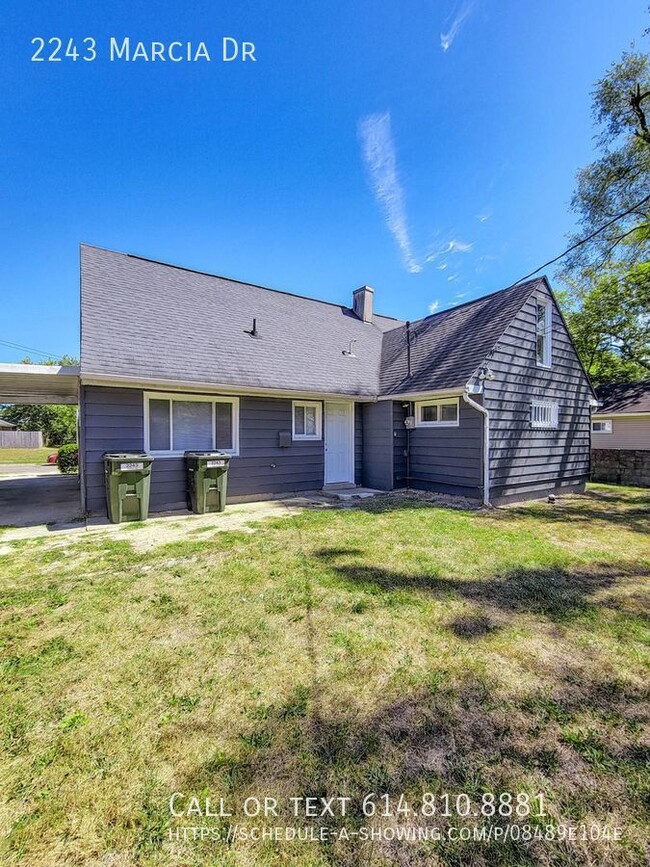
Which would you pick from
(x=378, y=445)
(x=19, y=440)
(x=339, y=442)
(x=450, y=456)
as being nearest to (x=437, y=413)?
(x=450, y=456)

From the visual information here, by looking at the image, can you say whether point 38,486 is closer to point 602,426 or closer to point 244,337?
point 244,337

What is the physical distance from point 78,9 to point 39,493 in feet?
32.7

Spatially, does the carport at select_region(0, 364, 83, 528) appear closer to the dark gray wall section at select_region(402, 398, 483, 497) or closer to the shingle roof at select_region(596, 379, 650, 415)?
the dark gray wall section at select_region(402, 398, 483, 497)

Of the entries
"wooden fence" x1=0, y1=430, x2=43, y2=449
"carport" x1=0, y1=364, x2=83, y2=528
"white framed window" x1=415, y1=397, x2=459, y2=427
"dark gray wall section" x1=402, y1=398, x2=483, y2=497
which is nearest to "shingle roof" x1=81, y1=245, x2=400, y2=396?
"carport" x1=0, y1=364, x2=83, y2=528

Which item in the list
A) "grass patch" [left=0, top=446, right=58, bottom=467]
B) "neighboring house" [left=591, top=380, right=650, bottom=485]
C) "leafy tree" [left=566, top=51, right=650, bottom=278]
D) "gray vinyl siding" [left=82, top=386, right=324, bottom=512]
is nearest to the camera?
"gray vinyl siding" [left=82, top=386, right=324, bottom=512]

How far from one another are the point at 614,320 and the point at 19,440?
1675 inches

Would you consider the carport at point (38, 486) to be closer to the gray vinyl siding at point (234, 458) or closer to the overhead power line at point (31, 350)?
the gray vinyl siding at point (234, 458)

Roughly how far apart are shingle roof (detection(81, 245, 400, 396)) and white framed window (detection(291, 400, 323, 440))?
61cm

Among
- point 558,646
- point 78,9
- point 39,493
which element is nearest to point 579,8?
point 78,9

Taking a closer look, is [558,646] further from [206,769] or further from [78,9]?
[78,9]

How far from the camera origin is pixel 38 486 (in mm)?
11289

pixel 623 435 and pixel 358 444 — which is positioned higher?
pixel 623 435

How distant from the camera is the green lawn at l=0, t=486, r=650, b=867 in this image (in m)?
1.51

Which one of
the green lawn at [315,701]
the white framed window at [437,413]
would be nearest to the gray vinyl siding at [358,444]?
the white framed window at [437,413]
